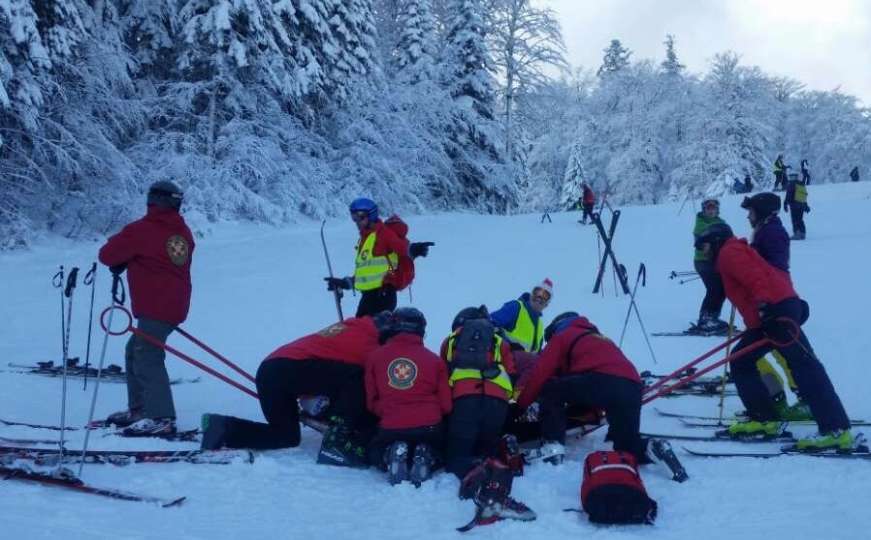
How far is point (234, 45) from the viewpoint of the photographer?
59.5 ft

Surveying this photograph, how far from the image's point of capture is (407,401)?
4.34 meters

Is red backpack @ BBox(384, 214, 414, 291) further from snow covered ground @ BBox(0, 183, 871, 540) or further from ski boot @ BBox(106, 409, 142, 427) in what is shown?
ski boot @ BBox(106, 409, 142, 427)

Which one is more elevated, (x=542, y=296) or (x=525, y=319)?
(x=542, y=296)

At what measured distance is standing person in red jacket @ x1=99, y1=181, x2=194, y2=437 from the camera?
16.6 feet

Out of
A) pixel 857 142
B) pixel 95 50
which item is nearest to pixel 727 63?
pixel 857 142

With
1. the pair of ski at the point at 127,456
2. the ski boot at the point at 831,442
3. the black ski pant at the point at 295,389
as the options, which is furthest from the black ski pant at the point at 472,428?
the ski boot at the point at 831,442

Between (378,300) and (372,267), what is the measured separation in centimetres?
29

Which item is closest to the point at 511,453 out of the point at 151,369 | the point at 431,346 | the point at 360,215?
the point at 151,369

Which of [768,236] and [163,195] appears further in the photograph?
[768,236]

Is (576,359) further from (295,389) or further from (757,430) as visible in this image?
(295,389)

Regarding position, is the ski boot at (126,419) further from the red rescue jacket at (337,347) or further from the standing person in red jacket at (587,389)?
the standing person in red jacket at (587,389)

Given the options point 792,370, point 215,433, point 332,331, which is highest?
point 332,331

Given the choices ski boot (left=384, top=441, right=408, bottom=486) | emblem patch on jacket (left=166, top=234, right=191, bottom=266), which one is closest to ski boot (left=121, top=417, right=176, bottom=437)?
emblem patch on jacket (left=166, top=234, right=191, bottom=266)

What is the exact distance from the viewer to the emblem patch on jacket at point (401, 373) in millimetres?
4352
